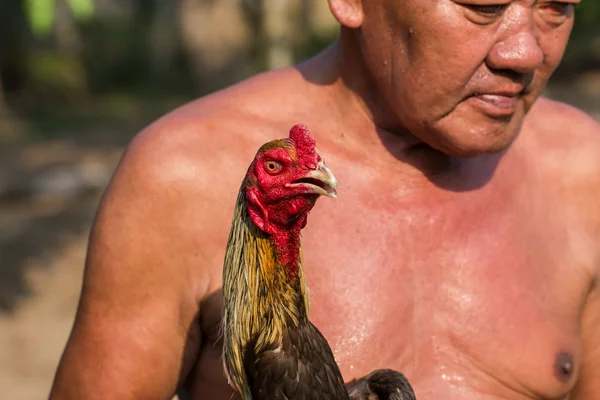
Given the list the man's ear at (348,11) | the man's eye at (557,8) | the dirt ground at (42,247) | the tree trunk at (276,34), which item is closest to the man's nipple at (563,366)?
the man's eye at (557,8)

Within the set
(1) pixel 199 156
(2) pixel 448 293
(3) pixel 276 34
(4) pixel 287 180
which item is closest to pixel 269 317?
(4) pixel 287 180

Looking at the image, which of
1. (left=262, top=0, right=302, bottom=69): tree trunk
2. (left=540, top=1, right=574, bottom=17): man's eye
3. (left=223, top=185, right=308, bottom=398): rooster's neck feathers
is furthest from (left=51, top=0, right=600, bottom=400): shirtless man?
(left=262, top=0, right=302, bottom=69): tree trunk

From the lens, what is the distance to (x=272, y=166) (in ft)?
8.22

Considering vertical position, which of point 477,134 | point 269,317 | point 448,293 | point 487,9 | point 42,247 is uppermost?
point 487,9

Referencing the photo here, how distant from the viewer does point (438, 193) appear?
11.4 ft

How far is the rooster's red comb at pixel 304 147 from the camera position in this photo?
2.49 meters

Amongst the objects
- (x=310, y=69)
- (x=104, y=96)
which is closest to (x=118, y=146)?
(x=104, y=96)

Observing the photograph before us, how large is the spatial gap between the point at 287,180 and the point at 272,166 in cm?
5

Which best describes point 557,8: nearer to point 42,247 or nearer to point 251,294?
point 251,294

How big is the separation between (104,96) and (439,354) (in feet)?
65.9

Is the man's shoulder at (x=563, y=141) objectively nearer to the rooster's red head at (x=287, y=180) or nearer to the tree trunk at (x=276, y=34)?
the rooster's red head at (x=287, y=180)

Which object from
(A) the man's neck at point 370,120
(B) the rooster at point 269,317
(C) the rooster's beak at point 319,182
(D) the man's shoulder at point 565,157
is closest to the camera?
(C) the rooster's beak at point 319,182

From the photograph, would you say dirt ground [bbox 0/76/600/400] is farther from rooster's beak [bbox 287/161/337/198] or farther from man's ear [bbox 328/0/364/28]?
rooster's beak [bbox 287/161/337/198]

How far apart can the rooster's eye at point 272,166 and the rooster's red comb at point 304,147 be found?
0.05m
